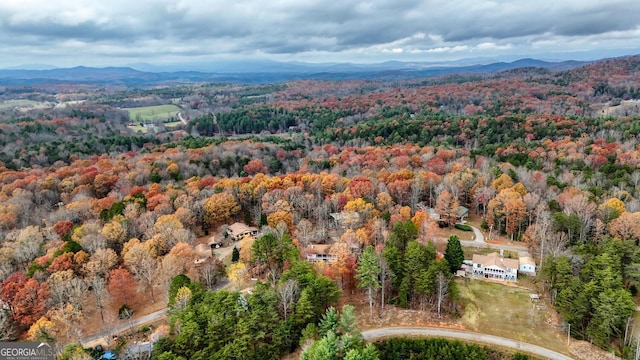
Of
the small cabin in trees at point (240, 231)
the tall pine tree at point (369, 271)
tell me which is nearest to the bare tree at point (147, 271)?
the small cabin in trees at point (240, 231)

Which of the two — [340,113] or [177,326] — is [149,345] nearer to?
[177,326]

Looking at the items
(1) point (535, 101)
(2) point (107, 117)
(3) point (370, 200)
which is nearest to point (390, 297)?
(3) point (370, 200)

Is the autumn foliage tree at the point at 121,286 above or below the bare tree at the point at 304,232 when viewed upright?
below

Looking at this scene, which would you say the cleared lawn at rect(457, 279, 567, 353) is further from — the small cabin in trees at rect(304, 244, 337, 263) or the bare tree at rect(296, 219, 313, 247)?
the bare tree at rect(296, 219, 313, 247)

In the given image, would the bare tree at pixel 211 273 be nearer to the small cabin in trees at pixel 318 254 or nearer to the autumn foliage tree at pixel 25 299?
the small cabin in trees at pixel 318 254

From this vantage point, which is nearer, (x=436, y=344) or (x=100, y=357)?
(x=100, y=357)
